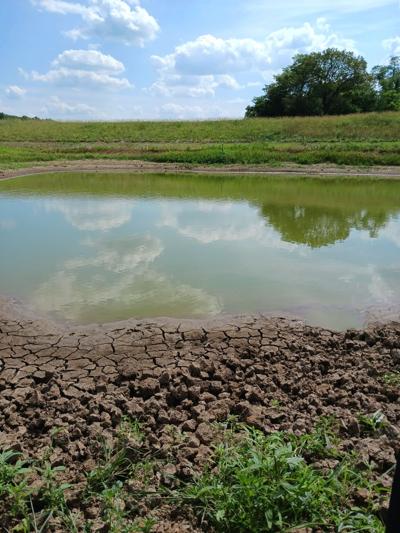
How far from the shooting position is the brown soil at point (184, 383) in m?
3.45

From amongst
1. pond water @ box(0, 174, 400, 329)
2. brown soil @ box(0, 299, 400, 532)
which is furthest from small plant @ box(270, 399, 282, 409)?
pond water @ box(0, 174, 400, 329)

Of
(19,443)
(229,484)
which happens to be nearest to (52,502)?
(19,443)

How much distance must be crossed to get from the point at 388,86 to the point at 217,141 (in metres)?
39.2

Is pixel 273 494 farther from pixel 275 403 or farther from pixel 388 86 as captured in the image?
pixel 388 86

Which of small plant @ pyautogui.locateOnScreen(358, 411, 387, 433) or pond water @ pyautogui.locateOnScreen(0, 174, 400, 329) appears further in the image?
pond water @ pyautogui.locateOnScreen(0, 174, 400, 329)

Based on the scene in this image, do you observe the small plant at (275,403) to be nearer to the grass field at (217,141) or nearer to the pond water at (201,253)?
the pond water at (201,253)

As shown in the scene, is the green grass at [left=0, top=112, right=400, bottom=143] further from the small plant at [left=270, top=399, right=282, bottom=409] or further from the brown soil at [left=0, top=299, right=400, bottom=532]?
the small plant at [left=270, top=399, right=282, bottom=409]

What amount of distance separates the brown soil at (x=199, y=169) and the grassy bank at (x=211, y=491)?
21.0 metres

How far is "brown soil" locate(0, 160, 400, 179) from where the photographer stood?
2288cm

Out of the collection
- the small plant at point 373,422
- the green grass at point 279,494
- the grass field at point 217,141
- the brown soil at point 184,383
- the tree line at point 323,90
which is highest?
the tree line at point 323,90

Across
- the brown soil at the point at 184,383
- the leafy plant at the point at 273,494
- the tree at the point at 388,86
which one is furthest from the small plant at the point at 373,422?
the tree at the point at 388,86

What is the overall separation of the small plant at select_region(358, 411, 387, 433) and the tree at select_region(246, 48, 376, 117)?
49969 millimetres

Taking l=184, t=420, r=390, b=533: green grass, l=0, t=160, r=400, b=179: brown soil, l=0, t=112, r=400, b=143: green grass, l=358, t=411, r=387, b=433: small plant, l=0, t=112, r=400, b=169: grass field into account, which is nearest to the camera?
l=184, t=420, r=390, b=533: green grass

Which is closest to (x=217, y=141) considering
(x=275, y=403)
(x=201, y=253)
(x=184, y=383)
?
(x=201, y=253)
